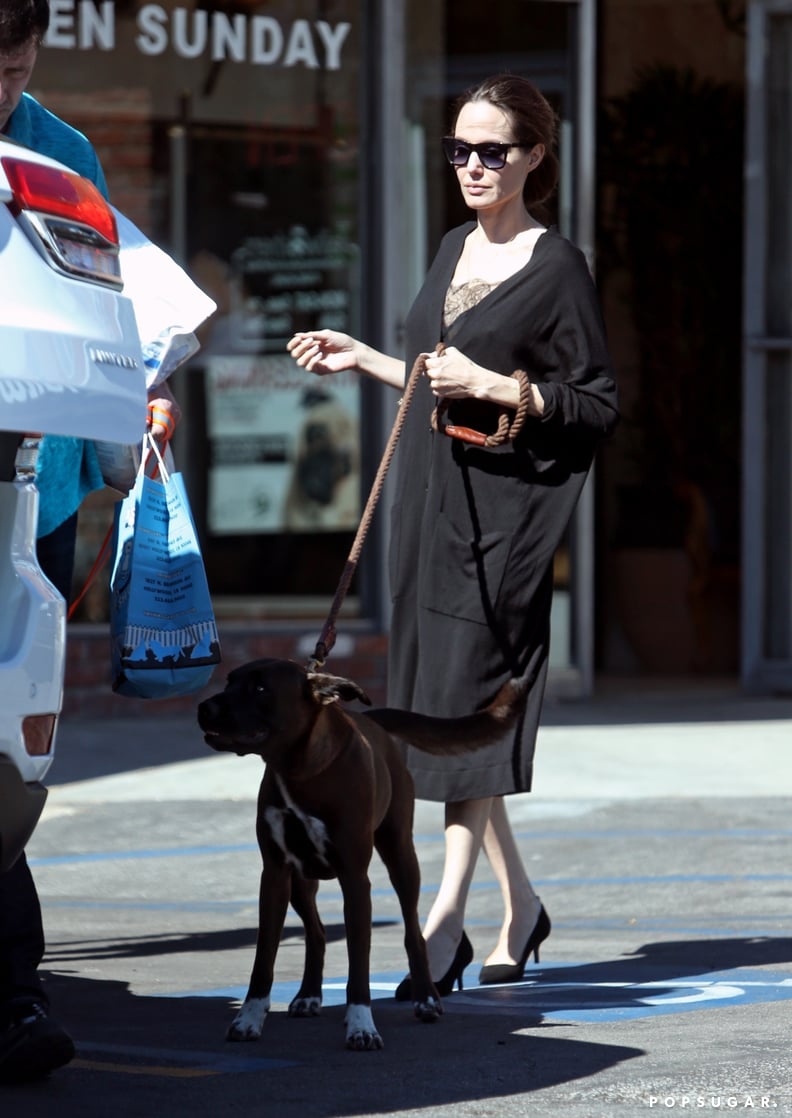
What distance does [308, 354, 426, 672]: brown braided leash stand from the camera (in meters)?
4.27

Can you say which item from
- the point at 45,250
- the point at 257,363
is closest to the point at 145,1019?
the point at 45,250

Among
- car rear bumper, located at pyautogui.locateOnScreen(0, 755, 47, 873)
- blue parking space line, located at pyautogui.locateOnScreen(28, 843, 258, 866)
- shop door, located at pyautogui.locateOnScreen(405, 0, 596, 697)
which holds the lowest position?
blue parking space line, located at pyautogui.locateOnScreen(28, 843, 258, 866)

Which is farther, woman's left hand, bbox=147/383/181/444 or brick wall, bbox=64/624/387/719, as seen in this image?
brick wall, bbox=64/624/387/719

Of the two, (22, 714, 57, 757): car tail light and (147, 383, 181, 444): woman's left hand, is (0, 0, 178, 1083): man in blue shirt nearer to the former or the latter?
(147, 383, 181, 444): woman's left hand

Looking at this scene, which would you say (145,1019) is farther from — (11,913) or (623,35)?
(623,35)

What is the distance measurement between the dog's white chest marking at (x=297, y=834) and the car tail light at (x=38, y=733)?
76cm

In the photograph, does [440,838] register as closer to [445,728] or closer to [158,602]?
[445,728]

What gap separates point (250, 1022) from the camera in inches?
165

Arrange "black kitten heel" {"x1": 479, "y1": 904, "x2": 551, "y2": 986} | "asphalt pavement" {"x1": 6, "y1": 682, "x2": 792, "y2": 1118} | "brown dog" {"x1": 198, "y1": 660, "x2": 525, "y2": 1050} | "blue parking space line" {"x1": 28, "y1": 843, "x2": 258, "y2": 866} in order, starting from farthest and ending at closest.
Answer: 1. "blue parking space line" {"x1": 28, "y1": 843, "x2": 258, "y2": 866}
2. "black kitten heel" {"x1": 479, "y1": 904, "x2": 551, "y2": 986}
3. "brown dog" {"x1": 198, "y1": 660, "x2": 525, "y2": 1050}
4. "asphalt pavement" {"x1": 6, "y1": 682, "x2": 792, "y2": 1118}

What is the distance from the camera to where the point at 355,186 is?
10438 mm

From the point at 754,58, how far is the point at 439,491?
6.57 m

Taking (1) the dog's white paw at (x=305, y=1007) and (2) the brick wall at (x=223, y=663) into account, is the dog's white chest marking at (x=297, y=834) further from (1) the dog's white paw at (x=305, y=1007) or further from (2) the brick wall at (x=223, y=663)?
(2) the brick wall at (x=223, y=663)

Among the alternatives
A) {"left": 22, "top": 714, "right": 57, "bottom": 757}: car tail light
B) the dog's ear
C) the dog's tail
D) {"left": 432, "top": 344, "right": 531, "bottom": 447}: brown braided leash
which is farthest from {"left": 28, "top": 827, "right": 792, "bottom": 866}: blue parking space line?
{"left": 22, "top": 714, "right": 57, "bottom": 757}: car tail light

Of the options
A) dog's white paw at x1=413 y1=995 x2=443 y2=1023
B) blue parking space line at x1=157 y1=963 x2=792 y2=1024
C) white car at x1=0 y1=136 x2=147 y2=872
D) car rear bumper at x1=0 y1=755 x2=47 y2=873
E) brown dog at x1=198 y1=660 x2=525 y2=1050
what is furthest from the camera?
blue parking space line at x1=157 y1=963 x2=792 y2=1024
